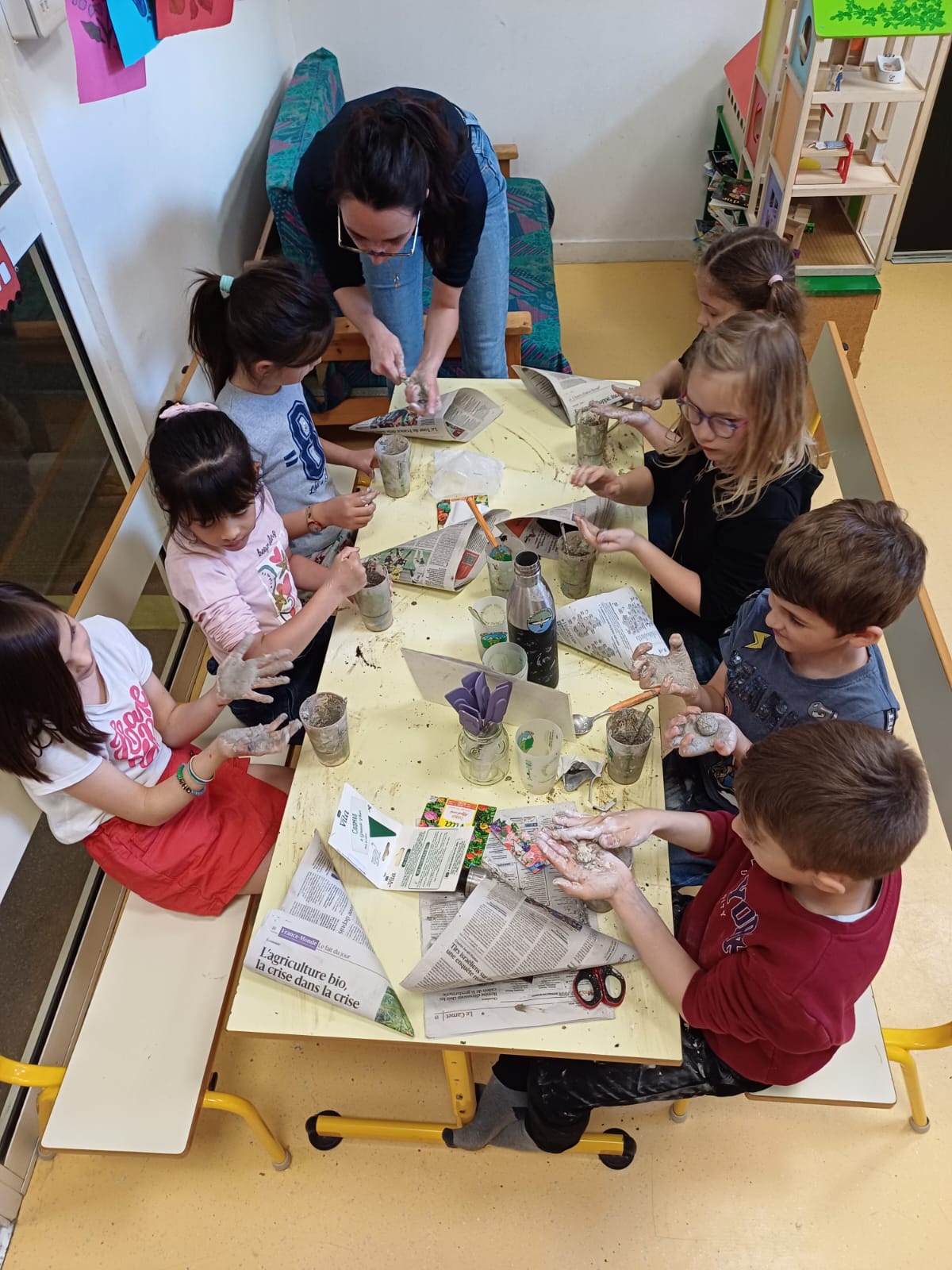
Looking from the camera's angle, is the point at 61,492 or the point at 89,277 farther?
the point at 61,492

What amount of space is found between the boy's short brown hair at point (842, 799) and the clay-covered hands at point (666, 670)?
42cm

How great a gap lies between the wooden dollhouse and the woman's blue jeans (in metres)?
1.14

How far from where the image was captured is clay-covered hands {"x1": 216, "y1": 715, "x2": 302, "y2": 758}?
1.52 metres

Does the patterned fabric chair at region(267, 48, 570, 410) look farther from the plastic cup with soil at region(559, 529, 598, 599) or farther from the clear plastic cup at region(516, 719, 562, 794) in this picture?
the clear plastic cup at region(516, 719, 562, 794)

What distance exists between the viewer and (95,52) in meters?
1.78

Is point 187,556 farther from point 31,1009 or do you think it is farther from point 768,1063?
point 768,1063

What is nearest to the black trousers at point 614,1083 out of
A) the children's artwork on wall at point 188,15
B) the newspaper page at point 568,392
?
the newspaper page at point 568,392

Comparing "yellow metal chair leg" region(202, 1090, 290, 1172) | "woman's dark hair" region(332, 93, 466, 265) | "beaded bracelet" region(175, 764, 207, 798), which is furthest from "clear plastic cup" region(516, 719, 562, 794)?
"woman's dark hair" region(332, 93, 466, 265)

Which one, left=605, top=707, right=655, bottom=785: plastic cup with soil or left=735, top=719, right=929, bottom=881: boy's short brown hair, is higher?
left=735, top=719, right=929, bottom=881: boy's short brown hair

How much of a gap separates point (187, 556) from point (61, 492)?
70 centimetres

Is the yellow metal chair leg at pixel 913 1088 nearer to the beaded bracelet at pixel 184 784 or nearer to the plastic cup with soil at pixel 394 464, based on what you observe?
the beaded bracelet at pixel 184 784

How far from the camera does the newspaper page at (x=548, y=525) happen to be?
6.24ft

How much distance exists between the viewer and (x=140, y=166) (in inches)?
88.6

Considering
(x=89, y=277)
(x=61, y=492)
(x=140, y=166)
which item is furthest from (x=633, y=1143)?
(x=140, y=166)
